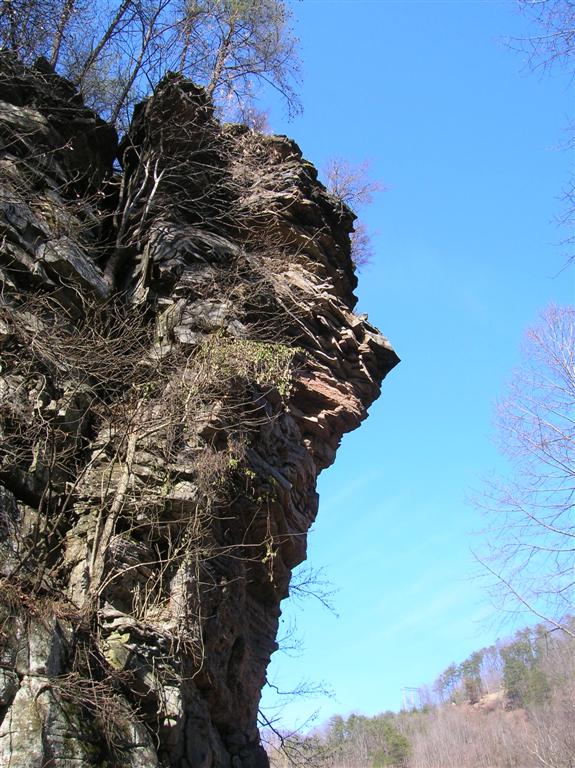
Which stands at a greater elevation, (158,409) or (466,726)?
(158,409)

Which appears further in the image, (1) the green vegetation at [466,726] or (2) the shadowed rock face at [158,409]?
(1) the green vegetation at [466,726]

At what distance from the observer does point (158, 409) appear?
7844 mm

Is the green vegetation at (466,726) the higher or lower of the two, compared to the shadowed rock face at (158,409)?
lower

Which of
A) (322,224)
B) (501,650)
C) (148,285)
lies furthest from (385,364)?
(501,650)

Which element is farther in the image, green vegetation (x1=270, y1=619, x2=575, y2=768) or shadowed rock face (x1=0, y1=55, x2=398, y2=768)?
green vegetation (x1=270, y1=619, x2=575, y2=768)

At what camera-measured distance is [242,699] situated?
26.8 feet

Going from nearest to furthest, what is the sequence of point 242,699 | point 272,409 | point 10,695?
point 10,695
point 242,699
point 272,409

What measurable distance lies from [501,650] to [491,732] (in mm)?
4487

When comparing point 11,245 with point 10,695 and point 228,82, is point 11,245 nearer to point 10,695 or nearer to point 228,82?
point 10,695

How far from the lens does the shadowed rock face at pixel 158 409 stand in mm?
5855

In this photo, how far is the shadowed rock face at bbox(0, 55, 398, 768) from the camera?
586cm

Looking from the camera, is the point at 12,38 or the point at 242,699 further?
the point at 12,38

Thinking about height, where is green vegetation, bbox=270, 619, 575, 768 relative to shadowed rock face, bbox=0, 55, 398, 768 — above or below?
below

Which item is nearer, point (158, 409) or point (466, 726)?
point (158, 409)
